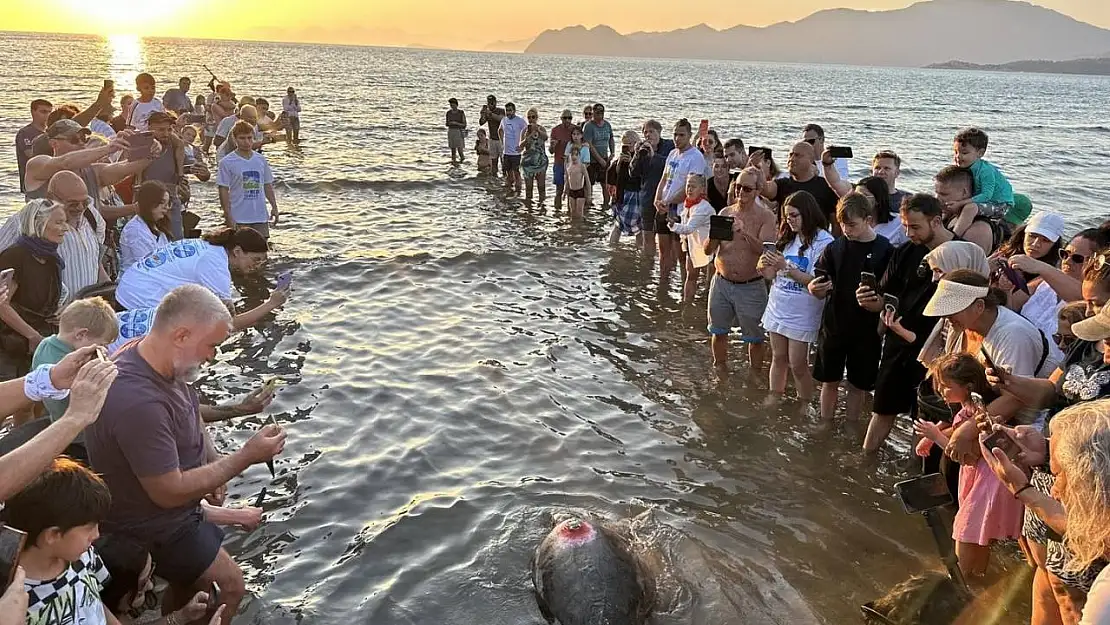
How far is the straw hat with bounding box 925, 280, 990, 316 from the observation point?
4.30 meters

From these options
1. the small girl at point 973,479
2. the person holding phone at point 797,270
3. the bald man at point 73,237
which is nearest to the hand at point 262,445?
the bald man at point 73,237

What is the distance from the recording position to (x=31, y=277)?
543 centimetres

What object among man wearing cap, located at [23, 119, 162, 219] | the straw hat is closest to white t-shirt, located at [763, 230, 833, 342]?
the straw hat

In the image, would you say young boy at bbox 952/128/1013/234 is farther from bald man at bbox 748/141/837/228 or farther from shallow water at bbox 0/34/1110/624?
shallow water at bbox 0/34/1110/624

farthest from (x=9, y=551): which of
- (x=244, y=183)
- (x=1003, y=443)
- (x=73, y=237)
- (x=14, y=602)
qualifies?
(x=244, y=183)

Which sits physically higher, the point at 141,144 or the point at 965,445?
the point at 141,144

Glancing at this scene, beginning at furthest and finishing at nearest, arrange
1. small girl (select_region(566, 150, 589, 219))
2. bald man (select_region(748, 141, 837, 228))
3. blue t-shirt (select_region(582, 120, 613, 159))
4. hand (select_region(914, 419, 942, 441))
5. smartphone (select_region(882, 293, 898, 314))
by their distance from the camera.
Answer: blue t-shirt (select_region(582, 120, 613, 159))
small girl (select_region(566, 150, 589, 219))
bald man (select_region(748, 141, 837, 228))
smartphone (select_region(882, 293, 898, 314))
hand (select_region(914, 419, 942, 441))

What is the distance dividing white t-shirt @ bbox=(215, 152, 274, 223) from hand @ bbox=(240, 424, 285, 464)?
7.25 meters

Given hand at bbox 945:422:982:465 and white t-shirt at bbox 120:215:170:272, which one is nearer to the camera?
hand at bbox 945:422:982:465

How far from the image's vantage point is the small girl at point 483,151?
66.2 feet

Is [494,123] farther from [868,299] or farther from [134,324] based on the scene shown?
[134,324]

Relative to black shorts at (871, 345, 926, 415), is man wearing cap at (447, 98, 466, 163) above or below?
above

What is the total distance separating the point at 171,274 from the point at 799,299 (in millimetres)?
5117

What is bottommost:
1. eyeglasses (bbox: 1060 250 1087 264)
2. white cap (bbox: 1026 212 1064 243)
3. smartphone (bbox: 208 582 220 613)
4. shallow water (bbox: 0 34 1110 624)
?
shallow water (bbox: 0 34 1110 624)
